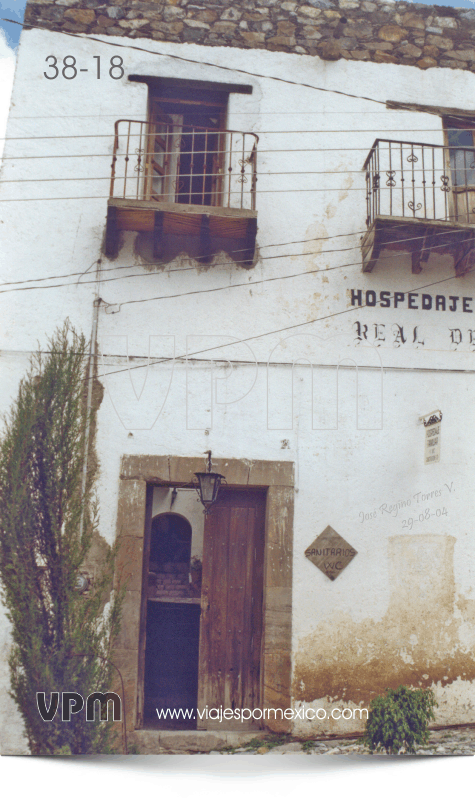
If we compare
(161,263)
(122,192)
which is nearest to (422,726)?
(161,263)

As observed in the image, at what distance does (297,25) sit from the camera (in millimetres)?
6160

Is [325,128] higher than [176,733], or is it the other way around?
[325,128]

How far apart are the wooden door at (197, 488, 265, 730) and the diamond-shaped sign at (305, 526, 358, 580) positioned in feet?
1.50

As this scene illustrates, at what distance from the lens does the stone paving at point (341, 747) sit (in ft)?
15.7

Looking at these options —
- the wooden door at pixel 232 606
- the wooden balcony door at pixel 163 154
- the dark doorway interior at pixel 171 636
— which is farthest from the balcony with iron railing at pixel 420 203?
the dark doorway interior at pixel 171 636

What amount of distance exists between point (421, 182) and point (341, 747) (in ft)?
15.8

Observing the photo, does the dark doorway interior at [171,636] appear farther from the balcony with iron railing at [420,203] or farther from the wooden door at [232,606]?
the balcony with iron railing at [420,203]

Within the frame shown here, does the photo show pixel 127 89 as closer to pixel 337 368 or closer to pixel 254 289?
pixel 254 289

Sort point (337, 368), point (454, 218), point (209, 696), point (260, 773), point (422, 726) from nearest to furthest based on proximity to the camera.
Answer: point (260, 773)
point (422, 726)
point (209, 696)
point (337, 368)
point (454, 218)

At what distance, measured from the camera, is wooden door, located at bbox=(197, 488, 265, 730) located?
518 cm

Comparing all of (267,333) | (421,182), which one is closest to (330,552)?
(267,333)

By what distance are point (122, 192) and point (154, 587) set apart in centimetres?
357

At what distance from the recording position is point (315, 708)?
198 inches

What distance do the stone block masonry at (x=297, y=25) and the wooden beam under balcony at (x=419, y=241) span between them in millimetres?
1878
